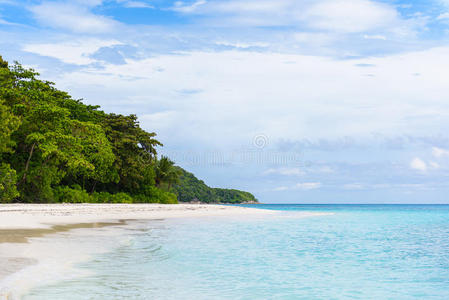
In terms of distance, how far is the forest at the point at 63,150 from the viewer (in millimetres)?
30844

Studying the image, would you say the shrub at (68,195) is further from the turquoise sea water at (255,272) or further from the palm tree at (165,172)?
the turquoise sea water at (255,272)

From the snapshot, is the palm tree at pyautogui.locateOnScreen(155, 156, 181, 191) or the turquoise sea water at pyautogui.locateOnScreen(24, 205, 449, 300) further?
the palm tree at pyautogui.locateOnScreen(155, 156, 181, 191)

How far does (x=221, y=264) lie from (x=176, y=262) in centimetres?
114

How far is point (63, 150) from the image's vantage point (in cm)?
3306

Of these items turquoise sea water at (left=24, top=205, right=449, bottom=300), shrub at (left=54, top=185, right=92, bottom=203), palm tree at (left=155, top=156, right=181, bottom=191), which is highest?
palm tree at (left=155, top=156, right=181, bottom=191)

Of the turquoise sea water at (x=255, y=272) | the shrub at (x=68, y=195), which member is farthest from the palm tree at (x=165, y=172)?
the turquoise sea water at (x=255, y=272)

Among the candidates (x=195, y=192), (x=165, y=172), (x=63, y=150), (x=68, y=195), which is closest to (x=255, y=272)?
(x=63, y=150)

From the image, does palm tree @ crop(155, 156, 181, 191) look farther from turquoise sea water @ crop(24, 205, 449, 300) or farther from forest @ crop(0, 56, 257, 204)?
turquoise sea water @ crop(24, 205, 449, 300)

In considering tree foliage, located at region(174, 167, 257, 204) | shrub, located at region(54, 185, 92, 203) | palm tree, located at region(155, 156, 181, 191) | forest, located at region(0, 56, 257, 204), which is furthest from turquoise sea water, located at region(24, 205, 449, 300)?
tree foliage, located at region(174, 167, 257, 204)

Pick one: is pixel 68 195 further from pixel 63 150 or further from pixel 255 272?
pixel 255 272

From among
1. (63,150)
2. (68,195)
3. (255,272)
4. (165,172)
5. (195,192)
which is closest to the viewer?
(255,272)

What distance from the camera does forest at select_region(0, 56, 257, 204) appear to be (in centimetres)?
3084

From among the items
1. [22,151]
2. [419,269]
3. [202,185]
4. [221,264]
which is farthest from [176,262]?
[202,185]

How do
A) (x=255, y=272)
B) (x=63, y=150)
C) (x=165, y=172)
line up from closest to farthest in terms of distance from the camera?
(x=255, y=272), (x=63, y=150), (x=165, y=172)
